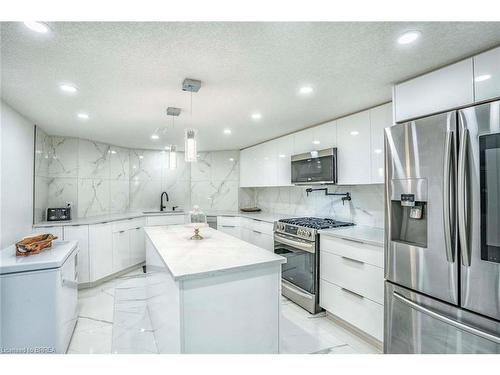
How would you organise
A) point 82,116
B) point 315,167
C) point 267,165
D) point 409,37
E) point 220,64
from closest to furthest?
1. point 409,37
2. point 220,64
3. point 82,116
4. point 315,167
5. point 267,165

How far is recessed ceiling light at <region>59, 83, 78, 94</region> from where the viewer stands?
198 centimetres

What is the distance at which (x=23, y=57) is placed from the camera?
1551 millimetres

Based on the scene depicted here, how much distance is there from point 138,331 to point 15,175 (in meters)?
1.98

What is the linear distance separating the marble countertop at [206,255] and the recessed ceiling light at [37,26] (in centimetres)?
139

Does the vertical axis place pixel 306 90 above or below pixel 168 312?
above

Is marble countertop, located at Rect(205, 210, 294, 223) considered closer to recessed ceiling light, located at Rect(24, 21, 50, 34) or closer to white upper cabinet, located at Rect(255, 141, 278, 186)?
white upper cabinet, located at Rect(255, 141, 278, 186)

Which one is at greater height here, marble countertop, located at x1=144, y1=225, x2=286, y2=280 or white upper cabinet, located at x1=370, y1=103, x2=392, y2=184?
white upper cabinet, located at x1=370, y1=103, x2=392, y2=184

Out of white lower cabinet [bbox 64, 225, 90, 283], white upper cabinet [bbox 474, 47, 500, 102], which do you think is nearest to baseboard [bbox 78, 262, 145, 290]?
white lower cabinet [bbox 64, 225, 90, 283]

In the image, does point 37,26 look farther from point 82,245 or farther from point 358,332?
point 358,332

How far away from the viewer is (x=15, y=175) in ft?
8.35

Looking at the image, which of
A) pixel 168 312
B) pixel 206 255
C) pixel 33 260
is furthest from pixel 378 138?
pixel 33 260

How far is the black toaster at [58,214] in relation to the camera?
3461 mm

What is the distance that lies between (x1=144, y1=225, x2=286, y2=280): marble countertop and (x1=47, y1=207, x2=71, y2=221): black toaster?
1989 millimetres
